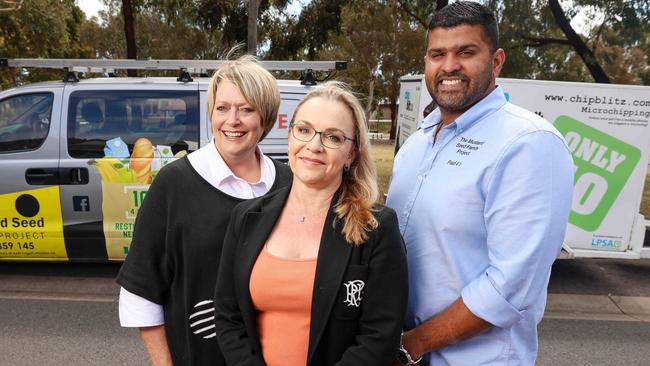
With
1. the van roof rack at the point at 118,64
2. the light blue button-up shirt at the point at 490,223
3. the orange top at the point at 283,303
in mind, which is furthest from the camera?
the van roof rack at the point at 118,64

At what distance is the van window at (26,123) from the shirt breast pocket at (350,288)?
14.3ft

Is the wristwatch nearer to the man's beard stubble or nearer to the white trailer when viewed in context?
the man's beard stubble

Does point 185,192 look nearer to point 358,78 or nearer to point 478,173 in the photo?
point 478,173

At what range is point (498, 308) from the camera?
140 centimetres

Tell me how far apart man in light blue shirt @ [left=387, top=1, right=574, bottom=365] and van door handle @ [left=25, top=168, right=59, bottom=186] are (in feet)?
A: 13.5

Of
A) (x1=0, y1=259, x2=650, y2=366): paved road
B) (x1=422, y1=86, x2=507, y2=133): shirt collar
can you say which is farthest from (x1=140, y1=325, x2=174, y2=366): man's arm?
(x1=0, y1=259, x2=650, y2=366): paved road

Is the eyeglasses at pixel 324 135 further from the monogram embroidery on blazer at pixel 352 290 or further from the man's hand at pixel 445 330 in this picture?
the man's hand at pixel 445 330

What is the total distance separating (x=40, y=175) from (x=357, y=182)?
4178mm

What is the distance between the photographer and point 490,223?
4.66ft

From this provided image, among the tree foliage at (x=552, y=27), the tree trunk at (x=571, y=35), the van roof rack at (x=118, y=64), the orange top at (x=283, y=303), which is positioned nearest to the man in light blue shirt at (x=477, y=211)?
the orange top at (x=283, y=303)

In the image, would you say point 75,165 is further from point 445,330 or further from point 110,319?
point 445,330

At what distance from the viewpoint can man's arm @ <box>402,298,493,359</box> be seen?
1.46 meters

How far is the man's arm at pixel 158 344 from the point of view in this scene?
5.78 ft

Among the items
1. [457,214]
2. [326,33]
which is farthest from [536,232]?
[326,33]
